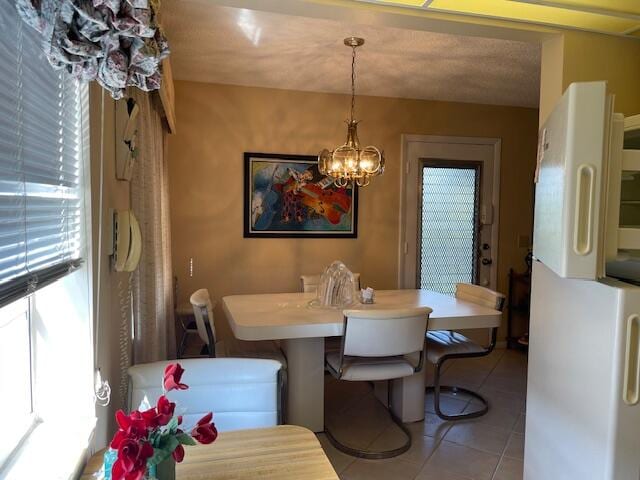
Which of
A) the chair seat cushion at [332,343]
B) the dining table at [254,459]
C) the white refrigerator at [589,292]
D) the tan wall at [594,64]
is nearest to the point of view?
the dining table at [254,459]

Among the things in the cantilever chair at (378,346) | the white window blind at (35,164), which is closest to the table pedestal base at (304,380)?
the cantilever chair at (378,346)

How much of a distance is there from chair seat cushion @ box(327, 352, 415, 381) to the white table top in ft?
0.81

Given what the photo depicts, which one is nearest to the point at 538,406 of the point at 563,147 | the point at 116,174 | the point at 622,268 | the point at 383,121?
the point at 622,268

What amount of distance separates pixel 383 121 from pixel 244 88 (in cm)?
127

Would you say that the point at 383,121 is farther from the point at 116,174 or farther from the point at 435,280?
the point at 116,174

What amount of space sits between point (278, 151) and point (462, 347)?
7.05 ft

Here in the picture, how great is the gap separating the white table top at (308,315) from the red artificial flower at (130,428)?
1511 millimetres

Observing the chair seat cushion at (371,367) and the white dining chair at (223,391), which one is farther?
the chair seat cushion at (371,367)

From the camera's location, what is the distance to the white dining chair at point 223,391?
146cm

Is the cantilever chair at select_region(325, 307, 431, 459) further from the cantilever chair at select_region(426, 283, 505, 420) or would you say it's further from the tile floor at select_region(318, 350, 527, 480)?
the cantilever chair at select_region(426, 283, 505, 420)

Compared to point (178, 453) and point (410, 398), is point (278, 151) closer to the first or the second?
point (410, 398)

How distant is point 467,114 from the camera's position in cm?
423

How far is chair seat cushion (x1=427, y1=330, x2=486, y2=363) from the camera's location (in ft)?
9.61

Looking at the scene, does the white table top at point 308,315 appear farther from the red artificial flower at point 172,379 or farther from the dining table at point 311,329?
the red artificial flower at point 172,379
